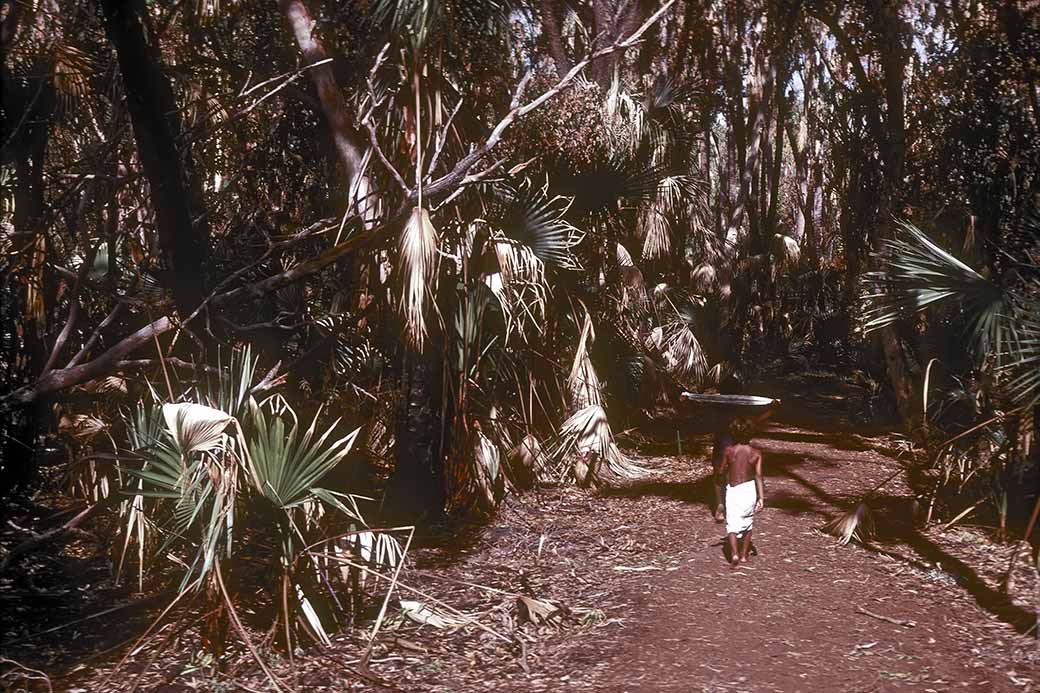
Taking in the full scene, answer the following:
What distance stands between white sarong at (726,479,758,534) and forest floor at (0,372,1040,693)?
0.35 m

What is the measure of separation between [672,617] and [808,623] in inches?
31.5

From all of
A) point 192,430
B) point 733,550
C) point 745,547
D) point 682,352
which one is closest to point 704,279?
point 682,352

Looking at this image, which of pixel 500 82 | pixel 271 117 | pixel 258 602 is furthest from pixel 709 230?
pixel 258 602

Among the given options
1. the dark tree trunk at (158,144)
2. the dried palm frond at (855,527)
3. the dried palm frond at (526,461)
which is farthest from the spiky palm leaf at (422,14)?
the dried palm frond at (855,527)

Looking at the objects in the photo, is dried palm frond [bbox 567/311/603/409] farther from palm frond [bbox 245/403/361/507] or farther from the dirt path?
palm frond [bbox 245/403/361/507]

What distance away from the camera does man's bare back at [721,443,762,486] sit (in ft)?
21.8

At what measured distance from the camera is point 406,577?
6.91m

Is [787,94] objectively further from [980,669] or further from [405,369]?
[980,669]

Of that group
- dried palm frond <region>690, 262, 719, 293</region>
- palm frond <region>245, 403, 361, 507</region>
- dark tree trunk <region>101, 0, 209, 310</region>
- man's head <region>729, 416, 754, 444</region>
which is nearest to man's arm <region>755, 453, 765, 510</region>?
man's head <region>729, 416, 754, 444</region>

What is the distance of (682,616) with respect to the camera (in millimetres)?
6051

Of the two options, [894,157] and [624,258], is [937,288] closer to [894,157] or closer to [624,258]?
[894,157]

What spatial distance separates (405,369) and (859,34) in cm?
913

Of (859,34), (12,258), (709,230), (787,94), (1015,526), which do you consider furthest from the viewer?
(787,94)

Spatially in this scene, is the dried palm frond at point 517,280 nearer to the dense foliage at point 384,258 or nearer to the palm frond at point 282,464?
the dense foliage at point 384,258
